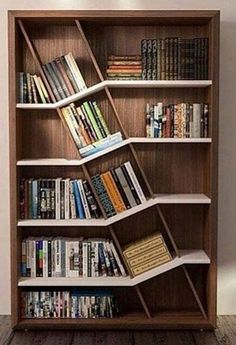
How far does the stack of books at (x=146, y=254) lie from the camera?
4.05m

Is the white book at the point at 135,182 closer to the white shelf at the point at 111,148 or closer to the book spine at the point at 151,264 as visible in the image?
the white shelf at the point at 111,148

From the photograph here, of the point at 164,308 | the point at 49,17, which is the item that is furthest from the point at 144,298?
the point at 49,17

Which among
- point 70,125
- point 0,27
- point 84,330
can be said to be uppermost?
point 0,27

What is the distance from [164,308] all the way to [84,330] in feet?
1.81

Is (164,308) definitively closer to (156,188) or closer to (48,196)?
(156,188)

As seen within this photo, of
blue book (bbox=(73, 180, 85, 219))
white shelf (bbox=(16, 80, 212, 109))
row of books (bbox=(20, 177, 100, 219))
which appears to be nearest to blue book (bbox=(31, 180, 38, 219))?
row of books (bbox=(20, 177, 100, 219))

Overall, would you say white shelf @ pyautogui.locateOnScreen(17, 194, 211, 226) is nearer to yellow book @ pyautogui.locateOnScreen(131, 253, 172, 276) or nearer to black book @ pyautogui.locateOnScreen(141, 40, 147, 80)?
yellow book @ pyautogui.locateOnScreen(131, 253, 172, 276)

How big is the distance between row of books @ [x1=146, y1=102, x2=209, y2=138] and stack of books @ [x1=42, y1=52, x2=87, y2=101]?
47cm

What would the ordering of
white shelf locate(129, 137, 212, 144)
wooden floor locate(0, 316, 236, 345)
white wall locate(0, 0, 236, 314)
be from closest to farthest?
1. wooden floor locate(0, 316, 236, 345)
2. white shelf locate(129, 137, 212, 144)
3. white wall locate(0, 0, 236, 314)

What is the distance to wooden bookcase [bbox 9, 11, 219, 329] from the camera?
3.95 meters

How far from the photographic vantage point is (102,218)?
408cm

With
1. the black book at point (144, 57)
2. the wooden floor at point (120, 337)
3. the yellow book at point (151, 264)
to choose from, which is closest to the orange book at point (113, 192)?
the yellow book at point (151, 264)

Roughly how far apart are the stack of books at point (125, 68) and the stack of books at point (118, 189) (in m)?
0.50

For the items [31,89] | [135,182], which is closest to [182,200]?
[135,182]
